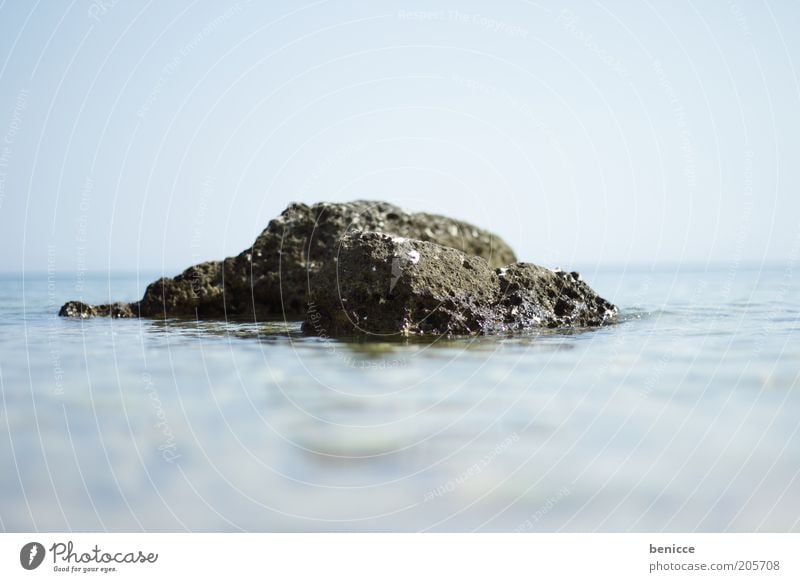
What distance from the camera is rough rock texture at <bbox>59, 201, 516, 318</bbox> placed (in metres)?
13.5

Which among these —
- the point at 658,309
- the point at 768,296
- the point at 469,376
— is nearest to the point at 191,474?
the point at 469,376

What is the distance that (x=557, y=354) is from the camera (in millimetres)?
8188

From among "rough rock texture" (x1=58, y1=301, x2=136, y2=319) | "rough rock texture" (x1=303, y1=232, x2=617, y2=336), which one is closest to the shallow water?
"rough rock texture" (x1=303, y1=232, x2=617, y2=336)

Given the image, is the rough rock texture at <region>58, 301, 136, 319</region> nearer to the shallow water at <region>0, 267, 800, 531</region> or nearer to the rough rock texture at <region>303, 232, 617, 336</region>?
the shallow water at <region>0, 267, 800, 531</region>

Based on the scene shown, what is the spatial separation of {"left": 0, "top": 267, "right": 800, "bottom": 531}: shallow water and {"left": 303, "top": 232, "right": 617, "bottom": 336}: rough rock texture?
0.65 m

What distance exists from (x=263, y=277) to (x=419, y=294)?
4.77 metres

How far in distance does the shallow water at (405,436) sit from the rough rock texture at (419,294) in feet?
2.14

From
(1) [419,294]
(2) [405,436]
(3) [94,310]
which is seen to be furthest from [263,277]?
(2) [405,436]

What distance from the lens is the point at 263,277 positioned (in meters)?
13.6

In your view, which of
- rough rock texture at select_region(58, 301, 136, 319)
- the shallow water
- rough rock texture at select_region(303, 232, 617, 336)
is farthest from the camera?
rough rock texture at select_region(58, 301, 136, 319)

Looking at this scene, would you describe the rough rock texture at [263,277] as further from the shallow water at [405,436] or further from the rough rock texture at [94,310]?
the shallow water at [405,436]

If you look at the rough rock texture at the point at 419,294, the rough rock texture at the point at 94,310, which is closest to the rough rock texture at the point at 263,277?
the rough rock texture at the point at 94,310

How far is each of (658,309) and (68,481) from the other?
10.8 meters
